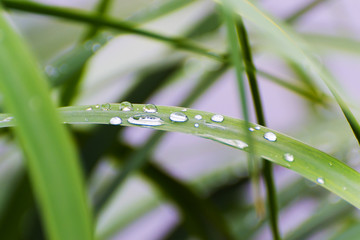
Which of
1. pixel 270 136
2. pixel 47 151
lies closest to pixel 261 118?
pixel 270 136

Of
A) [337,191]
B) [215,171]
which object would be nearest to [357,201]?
[337,191]

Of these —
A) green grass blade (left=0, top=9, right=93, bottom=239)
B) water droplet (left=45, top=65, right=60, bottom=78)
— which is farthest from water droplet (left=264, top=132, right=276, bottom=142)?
water droplet (left=45, top=65, right=60, bottom=78)

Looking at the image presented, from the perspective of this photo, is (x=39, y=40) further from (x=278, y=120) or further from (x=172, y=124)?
(x=278, y=120)

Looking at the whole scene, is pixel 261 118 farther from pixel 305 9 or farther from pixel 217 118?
pixel 305 9

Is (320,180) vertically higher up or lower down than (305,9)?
lower down

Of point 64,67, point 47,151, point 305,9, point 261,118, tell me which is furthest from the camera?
point 305,9

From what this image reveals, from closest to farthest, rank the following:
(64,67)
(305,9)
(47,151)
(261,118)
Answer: (47,151), (261,118), (64,67), (305,9)

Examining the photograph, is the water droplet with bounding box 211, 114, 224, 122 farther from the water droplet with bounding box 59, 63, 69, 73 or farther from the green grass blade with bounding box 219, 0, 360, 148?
the water droplet with bounding box 59, 63, 69, 73
